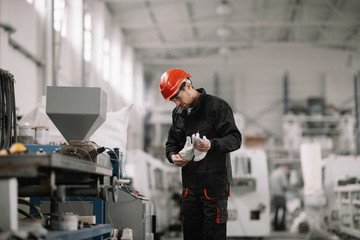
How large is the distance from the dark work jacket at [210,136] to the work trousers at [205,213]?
5cm

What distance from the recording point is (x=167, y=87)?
9.59 ft

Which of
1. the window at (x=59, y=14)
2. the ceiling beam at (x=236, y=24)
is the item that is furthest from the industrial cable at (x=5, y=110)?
the ceiling beam at (x=236, y=24)

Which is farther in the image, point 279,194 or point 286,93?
point 286,93

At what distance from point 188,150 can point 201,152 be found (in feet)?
0.24

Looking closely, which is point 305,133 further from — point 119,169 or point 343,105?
point 119,169

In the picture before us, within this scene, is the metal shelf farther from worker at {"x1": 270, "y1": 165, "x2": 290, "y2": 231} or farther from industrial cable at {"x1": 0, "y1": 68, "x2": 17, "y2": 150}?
worker at {"x1": 270, "y1": 165, "x2": 290, "y2": 231}

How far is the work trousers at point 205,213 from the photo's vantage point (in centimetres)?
271

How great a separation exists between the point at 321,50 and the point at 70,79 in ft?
31.1

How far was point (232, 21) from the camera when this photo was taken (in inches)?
492

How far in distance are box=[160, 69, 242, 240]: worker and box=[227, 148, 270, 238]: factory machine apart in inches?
146

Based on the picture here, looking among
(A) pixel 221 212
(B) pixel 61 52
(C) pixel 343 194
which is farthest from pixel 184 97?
(B) pixel 61 52

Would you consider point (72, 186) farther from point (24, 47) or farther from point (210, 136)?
point (24, 47)

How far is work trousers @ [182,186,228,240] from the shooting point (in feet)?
8.90

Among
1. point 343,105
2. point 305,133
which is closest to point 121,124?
point 305,133
